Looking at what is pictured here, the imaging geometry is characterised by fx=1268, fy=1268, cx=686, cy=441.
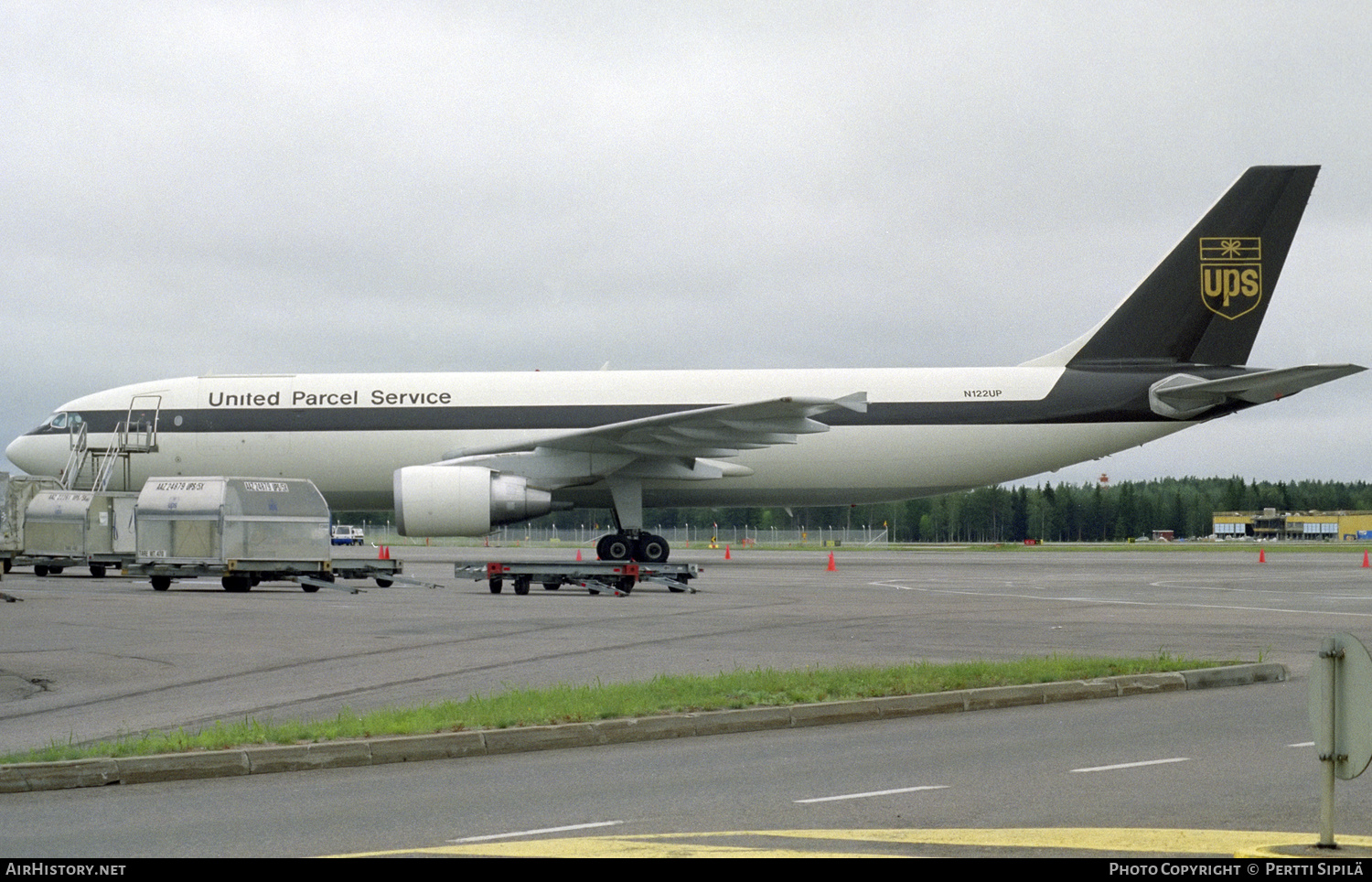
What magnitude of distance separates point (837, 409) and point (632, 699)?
2015 centimetres

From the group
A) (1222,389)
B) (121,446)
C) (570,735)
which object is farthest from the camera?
(121,446)

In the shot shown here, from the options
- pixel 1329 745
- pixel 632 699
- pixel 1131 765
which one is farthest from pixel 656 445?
pixel 1329 745

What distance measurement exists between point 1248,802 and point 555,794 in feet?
11.7

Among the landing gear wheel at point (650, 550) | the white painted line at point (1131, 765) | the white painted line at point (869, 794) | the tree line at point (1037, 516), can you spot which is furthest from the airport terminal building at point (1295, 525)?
the white painted line at point (869, 794)

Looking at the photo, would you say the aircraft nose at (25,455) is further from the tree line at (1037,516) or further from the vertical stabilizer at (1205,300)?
the tree line at (1037,516)

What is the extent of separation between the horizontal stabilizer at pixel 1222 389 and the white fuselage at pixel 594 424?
56 centimetres

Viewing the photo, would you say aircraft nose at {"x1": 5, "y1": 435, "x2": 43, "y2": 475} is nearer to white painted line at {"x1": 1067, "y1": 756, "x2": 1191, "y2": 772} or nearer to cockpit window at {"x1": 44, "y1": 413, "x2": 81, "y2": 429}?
cockpit window at {"x1": 44, "y1": 413, "x2": 81, "y2": 429}

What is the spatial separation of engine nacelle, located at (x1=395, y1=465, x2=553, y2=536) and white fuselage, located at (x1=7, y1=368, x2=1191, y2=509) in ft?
10.3

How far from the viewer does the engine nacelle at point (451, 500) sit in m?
25.7

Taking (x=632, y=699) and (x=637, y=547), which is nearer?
(x=632, y=699)

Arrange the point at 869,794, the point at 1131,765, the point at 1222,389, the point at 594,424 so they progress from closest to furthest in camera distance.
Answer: the point at 869,794 → the point at 1131,765 → the point at 1222,389 → the point at 594,424

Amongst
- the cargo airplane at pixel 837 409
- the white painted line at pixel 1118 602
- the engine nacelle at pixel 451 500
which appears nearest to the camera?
the white painted line at pixel 1118 602

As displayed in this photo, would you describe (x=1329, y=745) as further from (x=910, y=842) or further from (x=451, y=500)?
(x=451, y=500)

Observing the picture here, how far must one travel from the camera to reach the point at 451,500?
25.8 m
